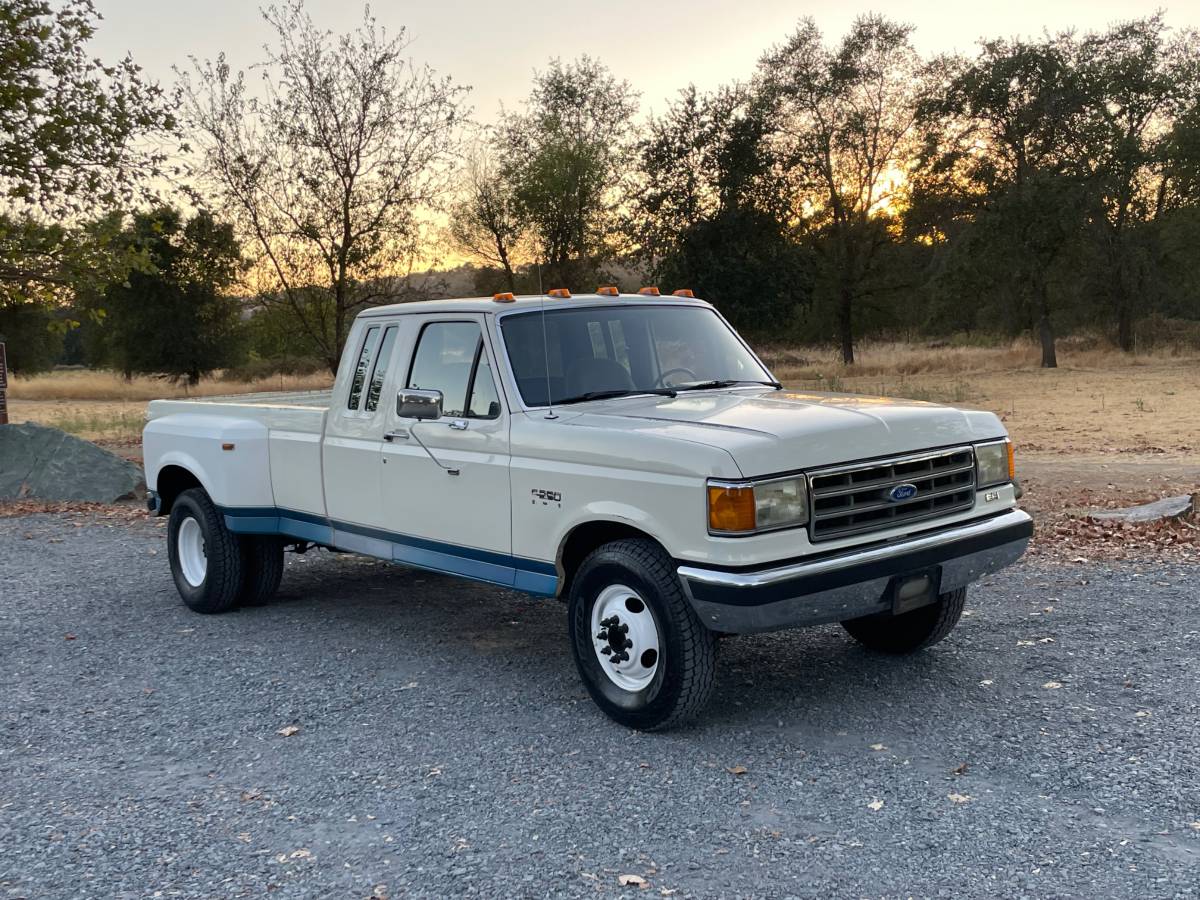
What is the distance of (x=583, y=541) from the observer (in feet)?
18.2

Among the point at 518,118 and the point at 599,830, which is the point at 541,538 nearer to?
the point at 599,830

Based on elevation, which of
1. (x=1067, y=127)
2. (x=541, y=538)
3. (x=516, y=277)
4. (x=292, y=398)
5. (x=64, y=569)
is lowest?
(x=64, y=569)

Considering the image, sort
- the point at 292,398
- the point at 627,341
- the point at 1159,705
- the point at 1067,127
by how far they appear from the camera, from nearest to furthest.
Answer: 1. the point at 1159,705
2. the point at 627,341
3. the point at 292,398
4. the point at 1067,127

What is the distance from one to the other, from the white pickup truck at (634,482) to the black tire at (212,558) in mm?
226

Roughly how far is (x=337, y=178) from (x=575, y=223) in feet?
71.6

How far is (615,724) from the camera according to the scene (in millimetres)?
5312

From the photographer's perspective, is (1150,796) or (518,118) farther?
(518,118)

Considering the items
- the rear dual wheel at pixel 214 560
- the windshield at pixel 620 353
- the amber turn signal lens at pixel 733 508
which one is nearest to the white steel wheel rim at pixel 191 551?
the rear dual wheel at pixel 214 560

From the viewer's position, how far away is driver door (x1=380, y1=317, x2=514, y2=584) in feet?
18.8

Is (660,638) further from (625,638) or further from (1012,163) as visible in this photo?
(1012,163)

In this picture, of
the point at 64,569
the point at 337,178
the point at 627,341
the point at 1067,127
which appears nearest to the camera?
the point at 627,341

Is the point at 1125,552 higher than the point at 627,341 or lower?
lower

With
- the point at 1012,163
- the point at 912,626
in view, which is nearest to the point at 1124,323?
the point at 1012,163

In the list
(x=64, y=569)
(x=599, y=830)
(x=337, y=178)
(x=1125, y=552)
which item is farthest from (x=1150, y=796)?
(x=337, y=178)
